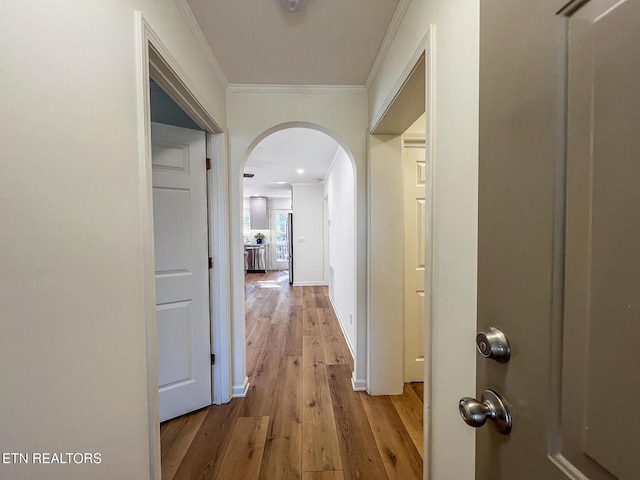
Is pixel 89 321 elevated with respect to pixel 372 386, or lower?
elevated

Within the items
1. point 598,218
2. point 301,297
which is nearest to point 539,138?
point 598,218

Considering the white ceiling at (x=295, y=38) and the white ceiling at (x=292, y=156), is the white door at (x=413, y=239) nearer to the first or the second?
the white ceiling at (x=295, y=38)

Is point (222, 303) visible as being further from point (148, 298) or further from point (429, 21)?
point (429, 21)

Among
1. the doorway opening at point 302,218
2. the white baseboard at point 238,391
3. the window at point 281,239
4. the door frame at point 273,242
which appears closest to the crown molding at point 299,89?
the doorway opening at point 302,218

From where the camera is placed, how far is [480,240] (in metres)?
0.62

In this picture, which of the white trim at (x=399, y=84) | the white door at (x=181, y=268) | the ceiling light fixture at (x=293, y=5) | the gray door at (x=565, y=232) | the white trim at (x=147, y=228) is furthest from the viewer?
the white door at (x=181, y=268)

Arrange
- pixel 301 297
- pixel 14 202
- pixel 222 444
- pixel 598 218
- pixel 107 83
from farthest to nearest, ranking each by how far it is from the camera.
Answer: pixel 301 297
pixel 222 444
pixel 107 83
pixel 14 202
pixel 598 218

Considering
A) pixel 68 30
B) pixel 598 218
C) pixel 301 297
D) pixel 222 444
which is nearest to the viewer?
pixel 598 218

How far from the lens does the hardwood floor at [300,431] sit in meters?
1.44

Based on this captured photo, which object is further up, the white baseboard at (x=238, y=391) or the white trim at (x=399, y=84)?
the white trim at (x=399, y=84)

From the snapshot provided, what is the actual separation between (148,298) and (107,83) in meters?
0.73

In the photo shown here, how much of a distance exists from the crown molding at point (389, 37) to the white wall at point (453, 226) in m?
0.25

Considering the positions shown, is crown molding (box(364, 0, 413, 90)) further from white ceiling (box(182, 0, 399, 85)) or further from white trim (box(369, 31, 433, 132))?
white trim (box(369, 31, 433, 132))

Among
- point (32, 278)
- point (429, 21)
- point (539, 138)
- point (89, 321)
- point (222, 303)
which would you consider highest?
point (429, 21)
